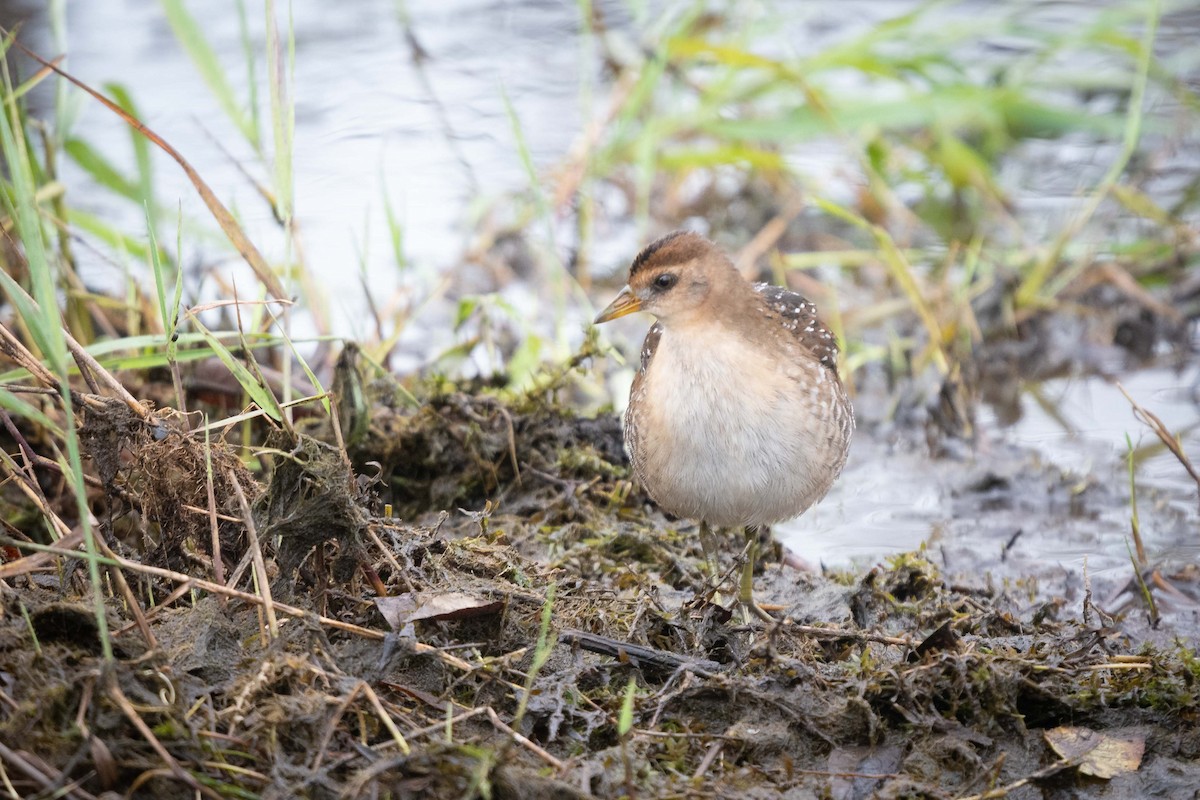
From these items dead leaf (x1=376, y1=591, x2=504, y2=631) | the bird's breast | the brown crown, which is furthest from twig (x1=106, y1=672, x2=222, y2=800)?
the brown crown

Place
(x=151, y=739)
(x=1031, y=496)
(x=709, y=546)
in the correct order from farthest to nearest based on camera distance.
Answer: (x=1031, y=496) → (x=709, y=546) → (x=151, y=739)

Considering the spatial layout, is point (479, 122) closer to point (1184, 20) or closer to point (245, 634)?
point (1184, 20)

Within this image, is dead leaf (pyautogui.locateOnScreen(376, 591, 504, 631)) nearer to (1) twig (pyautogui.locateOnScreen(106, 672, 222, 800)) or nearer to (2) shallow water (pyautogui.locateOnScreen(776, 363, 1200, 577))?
(1) twig (pyautogui.locateOnScreen(106, 672, 222, 800))

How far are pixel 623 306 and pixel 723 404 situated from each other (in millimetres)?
512

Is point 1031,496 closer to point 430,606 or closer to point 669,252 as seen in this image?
point 669,252

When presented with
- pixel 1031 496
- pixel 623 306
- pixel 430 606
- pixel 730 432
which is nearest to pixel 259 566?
pixel 430 606

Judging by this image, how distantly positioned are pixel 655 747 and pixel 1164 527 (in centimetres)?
Answer: 247

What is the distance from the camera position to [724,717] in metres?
2.93

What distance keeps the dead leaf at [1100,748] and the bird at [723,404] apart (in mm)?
794

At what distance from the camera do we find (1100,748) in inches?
112

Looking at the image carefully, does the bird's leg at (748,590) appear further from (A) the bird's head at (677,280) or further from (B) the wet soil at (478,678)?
(A) the bird's head at (677,280)

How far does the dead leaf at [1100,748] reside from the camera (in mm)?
2777

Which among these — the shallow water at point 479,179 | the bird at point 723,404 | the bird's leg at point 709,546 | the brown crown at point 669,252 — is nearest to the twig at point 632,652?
the bird at point 723,404

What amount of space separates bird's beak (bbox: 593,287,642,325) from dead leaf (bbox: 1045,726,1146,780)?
63.3 inches
